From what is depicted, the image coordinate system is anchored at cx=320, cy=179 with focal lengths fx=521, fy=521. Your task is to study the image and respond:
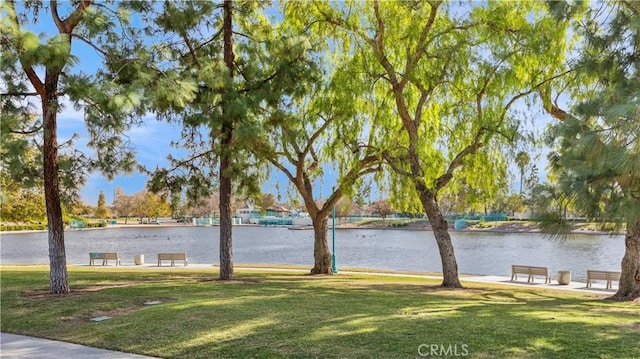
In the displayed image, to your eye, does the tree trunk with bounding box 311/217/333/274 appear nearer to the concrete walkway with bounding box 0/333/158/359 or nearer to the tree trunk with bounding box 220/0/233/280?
the tree trunk with bounding box 220/0/233/280

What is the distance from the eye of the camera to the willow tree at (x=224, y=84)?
1145cm

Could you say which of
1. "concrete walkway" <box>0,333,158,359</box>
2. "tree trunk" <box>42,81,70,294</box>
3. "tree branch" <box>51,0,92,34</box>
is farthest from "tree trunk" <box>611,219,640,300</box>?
"tree branch" <box>51,0,92,34</box>

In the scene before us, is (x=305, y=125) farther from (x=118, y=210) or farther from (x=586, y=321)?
(x=118, y=210)

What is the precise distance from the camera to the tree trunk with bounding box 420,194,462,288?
13.5 metres

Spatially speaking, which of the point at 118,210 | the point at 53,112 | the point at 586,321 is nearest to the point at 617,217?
the point at 586,321

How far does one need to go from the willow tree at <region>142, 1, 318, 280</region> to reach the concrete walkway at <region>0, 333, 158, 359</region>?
4.72 metres

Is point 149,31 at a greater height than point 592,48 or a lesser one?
greater

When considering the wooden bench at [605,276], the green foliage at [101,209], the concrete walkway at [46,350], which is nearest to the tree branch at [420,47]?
the wooden bench at [605,276]

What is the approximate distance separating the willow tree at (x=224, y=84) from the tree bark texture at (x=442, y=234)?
4.51m

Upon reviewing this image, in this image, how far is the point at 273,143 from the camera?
1514 cm

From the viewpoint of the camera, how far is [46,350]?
6.16 meters

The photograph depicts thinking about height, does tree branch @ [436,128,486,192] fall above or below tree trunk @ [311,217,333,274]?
above

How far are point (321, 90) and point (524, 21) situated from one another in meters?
5.45

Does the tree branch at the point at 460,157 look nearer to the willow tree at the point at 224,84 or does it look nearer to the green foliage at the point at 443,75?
the green foliage at the point at 443,75
